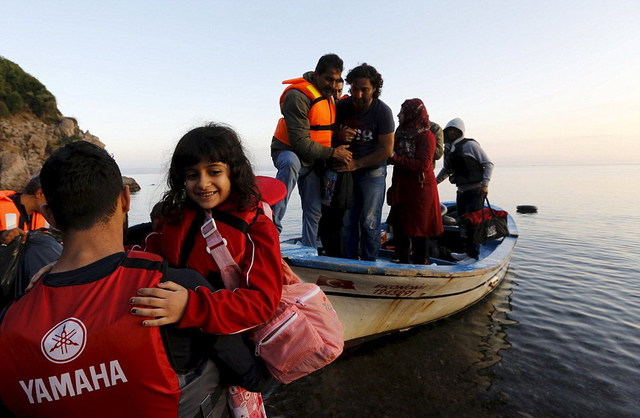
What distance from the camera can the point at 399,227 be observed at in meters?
5.22

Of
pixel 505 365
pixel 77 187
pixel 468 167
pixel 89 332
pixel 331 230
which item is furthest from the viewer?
pixel 468 167

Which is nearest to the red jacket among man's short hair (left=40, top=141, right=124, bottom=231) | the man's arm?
man's short hair (left=40, top=141, right=124, bottom=231)

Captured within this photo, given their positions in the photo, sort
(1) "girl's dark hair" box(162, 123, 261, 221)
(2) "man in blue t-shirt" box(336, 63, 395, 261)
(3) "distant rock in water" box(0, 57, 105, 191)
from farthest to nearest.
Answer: (3) "distant rock in water" box(0, 57, 105, 191), (2) "man in blue t-shirt" box(336, 63, 395, 261), (1) "girl's dark hair" box(162, 123, 261, 221)

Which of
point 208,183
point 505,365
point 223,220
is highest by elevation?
point 208,183

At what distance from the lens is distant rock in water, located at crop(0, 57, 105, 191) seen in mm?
36350

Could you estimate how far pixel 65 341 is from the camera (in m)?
1.16

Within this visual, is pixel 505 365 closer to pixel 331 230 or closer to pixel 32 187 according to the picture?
pixel 331 230

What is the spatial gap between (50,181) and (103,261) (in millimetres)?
393

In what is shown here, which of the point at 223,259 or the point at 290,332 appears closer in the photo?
the point at 290,332

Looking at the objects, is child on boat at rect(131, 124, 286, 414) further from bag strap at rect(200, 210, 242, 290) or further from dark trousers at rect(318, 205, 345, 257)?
dark trousers at rect(318, 205, 345, 257)

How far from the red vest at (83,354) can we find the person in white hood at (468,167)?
593 centimetres

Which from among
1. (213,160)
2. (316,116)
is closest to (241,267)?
(213,160)

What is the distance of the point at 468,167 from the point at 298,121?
3.78 meters

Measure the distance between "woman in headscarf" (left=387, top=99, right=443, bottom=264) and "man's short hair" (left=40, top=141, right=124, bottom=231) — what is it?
4.03 meters
